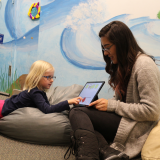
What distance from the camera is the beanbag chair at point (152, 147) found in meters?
0.94

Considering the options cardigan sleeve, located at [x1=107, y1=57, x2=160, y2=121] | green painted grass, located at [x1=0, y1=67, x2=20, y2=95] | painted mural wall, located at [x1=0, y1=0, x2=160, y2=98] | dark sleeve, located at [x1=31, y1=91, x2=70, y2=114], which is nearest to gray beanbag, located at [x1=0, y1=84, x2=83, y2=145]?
dark sleeve, located at [x1=31, y1=91, x2=70, y2=114]

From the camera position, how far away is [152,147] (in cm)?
97

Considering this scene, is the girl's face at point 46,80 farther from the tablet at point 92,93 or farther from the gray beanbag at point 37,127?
the tablet at point 92,93

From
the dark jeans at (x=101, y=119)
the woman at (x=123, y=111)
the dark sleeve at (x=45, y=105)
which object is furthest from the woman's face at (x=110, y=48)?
the dark sleeve at (x=45, y=105)

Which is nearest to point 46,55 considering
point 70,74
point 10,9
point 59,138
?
point 70,74

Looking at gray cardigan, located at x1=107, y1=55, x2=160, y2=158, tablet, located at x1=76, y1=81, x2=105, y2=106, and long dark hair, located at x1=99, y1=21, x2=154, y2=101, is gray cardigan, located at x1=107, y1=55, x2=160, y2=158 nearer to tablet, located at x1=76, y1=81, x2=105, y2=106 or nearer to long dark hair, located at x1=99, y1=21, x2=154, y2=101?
long dark hair, located at x1=99, y1=21, x2=154, y2=101

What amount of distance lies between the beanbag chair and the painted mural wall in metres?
1.16

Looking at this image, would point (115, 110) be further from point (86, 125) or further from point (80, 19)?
point (80, 19)

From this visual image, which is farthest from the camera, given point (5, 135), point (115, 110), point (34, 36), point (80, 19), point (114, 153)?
point (34, 36)

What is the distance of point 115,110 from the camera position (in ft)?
3.59

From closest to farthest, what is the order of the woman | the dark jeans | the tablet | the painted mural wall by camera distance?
the woman → the dark jeans → the tablet → the painted mural wall

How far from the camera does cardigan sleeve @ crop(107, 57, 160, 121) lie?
969 mm


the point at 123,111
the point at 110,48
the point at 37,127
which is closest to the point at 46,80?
the point at 37,127

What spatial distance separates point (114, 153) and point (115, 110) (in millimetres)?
289
